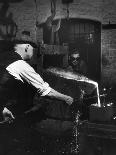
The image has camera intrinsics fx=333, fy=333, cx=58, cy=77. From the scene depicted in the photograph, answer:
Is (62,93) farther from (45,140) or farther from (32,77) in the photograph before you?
(32,77)

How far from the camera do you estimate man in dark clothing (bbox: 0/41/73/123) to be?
13.3 ft

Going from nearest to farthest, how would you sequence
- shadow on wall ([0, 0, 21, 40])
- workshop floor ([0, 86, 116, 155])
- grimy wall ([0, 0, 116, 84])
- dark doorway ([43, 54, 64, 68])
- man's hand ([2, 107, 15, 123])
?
workshop floor ([0, 86, 116, 155]), man's hand ([2, 107, 15, 123]), dark doorway ([43, 54, 64, 68]), grimy wall ([0, 0, 116, 84]), shadow on wall ([0, 0, 21, 40])

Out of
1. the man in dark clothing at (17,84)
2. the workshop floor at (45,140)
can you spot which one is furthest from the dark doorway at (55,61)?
the man in dark clothing at (17,84)

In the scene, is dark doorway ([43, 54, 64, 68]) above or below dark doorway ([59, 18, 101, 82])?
below

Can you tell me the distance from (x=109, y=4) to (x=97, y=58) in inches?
69.4

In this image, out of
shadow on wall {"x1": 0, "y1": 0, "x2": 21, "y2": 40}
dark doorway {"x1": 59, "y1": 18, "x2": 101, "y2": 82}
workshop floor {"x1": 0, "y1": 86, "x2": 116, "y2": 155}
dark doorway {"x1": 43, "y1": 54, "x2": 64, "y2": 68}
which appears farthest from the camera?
shadow on wall {"x1": 0, "y1": 0, "x2": 21, "y2": 40}

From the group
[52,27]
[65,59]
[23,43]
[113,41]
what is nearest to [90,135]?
[23,43]

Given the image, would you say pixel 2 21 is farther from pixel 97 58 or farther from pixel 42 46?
pixel 42 46

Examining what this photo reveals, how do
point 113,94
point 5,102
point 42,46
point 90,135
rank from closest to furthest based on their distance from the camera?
1. point 90,135
2. point 5,102
3. point 42,46
4. point 113,94

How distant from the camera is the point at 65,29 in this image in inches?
449

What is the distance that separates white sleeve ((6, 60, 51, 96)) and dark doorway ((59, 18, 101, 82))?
696 centimetres

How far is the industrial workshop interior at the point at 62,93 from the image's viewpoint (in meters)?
4.06

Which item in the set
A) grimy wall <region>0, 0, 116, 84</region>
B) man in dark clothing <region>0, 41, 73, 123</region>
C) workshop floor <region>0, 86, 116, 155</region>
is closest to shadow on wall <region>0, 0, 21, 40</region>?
grimy wall <region>0, 0, 116, 84</region>

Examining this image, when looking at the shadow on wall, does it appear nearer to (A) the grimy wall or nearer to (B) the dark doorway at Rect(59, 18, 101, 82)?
(A) the grimy wall
